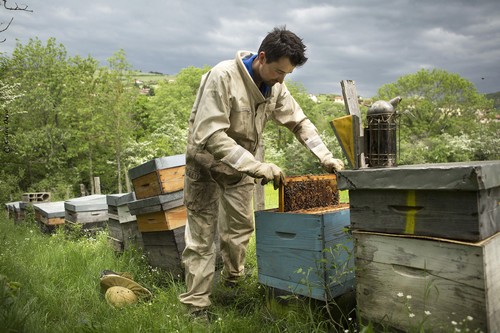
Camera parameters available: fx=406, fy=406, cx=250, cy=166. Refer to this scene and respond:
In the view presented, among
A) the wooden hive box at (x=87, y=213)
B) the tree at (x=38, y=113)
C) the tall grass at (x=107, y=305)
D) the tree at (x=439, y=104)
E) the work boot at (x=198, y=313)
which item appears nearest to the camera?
the tall grass at (x=107, y=305)

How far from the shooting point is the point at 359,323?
215cm

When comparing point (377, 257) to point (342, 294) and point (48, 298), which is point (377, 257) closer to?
point (342, 294)

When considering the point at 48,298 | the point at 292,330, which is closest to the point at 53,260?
the point at 48,298

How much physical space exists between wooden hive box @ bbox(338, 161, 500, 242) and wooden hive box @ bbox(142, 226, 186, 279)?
2.32 metres

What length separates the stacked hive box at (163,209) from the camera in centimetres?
406

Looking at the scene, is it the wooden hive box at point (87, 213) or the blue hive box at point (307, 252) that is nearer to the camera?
the blue hive box at point (307, 252)

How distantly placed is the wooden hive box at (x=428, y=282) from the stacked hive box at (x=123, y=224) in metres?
3.33

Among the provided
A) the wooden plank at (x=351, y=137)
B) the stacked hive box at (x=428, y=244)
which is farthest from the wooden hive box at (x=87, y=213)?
the stacked hive box at (x=428, y=244)

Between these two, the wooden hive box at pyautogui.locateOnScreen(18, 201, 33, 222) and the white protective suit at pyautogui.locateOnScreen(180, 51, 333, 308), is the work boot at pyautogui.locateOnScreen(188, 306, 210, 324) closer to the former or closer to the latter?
the white protective suit at pyautogui.locateOnScreen(180, 51, 333, 308)

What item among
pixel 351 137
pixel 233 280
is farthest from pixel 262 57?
pixel 233 280

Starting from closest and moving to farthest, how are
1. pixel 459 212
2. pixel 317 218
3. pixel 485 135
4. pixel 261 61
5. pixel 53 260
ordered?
pixel 459 212 < pixel 317 218 < pixel 261 61 < pixel 53 260 < pixel 485 135

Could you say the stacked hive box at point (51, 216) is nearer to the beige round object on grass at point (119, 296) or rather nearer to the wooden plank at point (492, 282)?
the beige round object on grass at point (119, 296)

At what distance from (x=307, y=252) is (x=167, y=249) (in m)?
2.09

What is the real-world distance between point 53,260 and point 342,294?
152 inches
